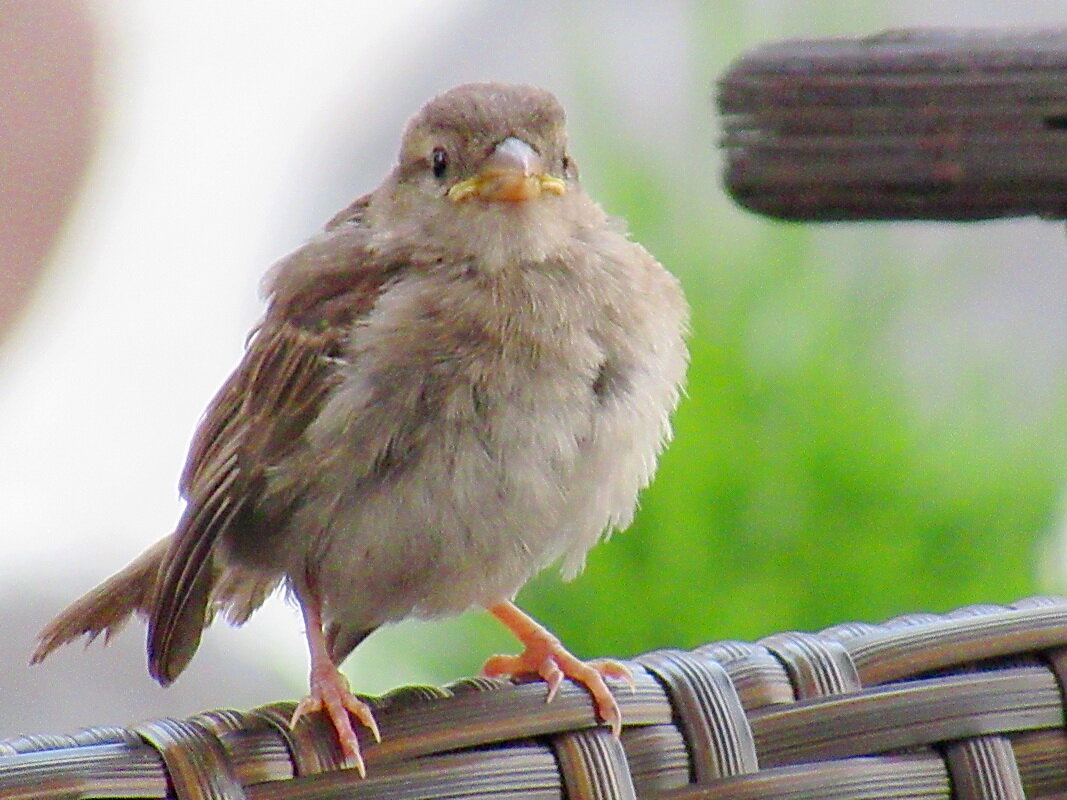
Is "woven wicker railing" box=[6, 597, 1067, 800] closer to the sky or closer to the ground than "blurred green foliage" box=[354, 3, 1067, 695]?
closer to the sky

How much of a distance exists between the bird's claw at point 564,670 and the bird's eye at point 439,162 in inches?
18.8

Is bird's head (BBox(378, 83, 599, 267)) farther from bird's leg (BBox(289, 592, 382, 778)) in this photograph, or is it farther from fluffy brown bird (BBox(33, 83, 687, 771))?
bird's leg (BBox(289, 592, 382, 778))

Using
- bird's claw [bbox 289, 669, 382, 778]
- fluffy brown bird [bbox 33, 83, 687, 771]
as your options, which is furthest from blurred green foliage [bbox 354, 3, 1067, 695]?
bird's claw [bbox 289, 669, 382, 778]

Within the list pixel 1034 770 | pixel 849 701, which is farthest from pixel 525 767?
pixel 1034 770

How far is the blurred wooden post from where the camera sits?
105 cm

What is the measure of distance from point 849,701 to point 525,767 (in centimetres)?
24

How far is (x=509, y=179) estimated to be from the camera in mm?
1699

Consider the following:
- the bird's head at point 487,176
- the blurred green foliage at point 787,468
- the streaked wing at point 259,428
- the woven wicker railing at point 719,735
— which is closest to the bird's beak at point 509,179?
the bird's head at point 487,176

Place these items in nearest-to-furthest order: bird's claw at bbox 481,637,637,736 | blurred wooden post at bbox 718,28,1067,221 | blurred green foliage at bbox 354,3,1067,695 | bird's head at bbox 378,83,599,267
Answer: blurred wooden post at bbox 718,28,1067,221 → bird's claw at bbox 481,637,637,736 → bird's head at bbox 378,83,599,267 → blurred green foliage at bbox 354,3,1067,695

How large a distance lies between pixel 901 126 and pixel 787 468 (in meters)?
1.60

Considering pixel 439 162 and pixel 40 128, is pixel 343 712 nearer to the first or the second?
pixel 439 162

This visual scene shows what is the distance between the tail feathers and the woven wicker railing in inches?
22.7

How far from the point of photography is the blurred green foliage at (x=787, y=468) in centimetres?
265

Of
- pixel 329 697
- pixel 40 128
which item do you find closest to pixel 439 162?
pixel 329 697
